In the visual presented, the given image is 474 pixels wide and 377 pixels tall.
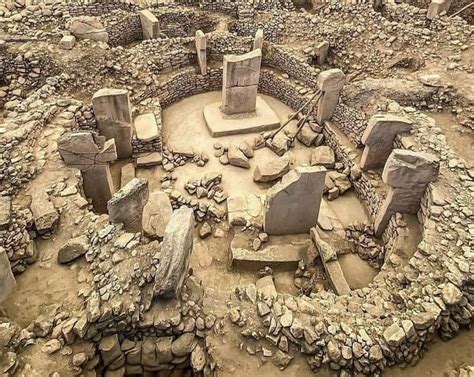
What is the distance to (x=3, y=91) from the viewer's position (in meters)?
9.51

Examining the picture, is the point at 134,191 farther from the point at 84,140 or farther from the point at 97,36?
the point at 97,36

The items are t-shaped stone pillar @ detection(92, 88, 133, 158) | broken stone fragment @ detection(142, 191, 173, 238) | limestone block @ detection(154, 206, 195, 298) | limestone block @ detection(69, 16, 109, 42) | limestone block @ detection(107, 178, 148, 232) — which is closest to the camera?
limestone block @ detection(154, 206, 195, 298)

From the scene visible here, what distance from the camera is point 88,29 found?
396 inches

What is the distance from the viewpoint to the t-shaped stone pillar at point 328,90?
880 cm

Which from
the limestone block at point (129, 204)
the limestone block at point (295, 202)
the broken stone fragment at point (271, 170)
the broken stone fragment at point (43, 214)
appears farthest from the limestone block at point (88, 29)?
the limestone block at point (295, 202)

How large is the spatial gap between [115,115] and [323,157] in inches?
186

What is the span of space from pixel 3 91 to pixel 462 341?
10.8 meters

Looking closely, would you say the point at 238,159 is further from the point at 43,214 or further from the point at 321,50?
the point at 321,50

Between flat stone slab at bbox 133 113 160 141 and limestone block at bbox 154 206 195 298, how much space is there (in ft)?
14.0

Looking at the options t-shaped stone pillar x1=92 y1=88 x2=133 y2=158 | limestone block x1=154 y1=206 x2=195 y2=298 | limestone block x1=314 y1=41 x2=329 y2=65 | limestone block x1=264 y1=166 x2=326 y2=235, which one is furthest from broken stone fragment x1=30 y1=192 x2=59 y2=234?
limestone block x1=314 y1=41 x2=329 y2=65

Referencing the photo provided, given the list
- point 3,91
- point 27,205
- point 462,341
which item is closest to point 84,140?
point 27,205

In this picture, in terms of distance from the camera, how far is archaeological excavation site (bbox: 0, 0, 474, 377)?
4.92m

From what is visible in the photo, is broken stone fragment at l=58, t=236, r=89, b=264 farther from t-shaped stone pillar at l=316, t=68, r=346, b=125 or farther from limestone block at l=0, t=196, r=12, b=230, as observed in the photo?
t-shaped stone pillar at l=316, t=68, r=346, b=125

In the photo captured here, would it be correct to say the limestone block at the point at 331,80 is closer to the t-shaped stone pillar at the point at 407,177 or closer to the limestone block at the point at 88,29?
the t-shaped stone pillar at the point at 407,177
